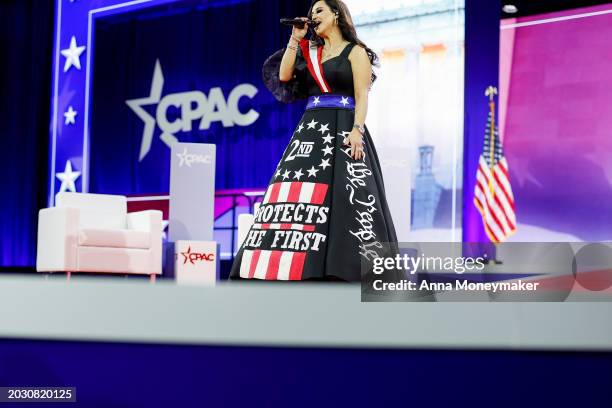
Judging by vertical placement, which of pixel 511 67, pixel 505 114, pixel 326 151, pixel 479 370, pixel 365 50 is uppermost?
pixel 511 67

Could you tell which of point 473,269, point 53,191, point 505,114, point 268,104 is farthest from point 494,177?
point 473,269

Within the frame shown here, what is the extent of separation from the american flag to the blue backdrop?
1.96 meters

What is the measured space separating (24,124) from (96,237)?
4.22 m

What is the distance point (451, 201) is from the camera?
6.70m

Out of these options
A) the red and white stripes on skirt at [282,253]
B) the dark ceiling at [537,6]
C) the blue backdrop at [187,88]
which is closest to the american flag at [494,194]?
the dark ceiling at [537,6]

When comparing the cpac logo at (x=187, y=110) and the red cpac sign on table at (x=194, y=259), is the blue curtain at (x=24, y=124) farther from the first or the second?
the red cpac sign on table at (x=194, y=259)

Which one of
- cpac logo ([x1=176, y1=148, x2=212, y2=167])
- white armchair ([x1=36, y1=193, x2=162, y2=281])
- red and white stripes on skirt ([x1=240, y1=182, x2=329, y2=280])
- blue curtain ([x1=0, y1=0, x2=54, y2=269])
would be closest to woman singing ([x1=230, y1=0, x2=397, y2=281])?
red and white stripes on skirt ([x1=240, y1=182, x2=329, y2=280])

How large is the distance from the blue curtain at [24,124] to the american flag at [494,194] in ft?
17.2

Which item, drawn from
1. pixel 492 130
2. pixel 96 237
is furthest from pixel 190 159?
pixel 492 130

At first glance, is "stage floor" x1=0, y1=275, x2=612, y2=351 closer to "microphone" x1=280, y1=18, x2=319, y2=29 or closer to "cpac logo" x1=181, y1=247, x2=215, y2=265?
"microphone" x1=280, y1=18, x2=319, y2=29

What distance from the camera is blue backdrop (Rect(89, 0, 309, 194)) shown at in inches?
302

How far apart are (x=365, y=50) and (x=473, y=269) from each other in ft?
7.09

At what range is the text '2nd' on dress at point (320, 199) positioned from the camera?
8.29 ft

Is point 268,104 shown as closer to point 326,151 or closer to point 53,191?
point 53,191
